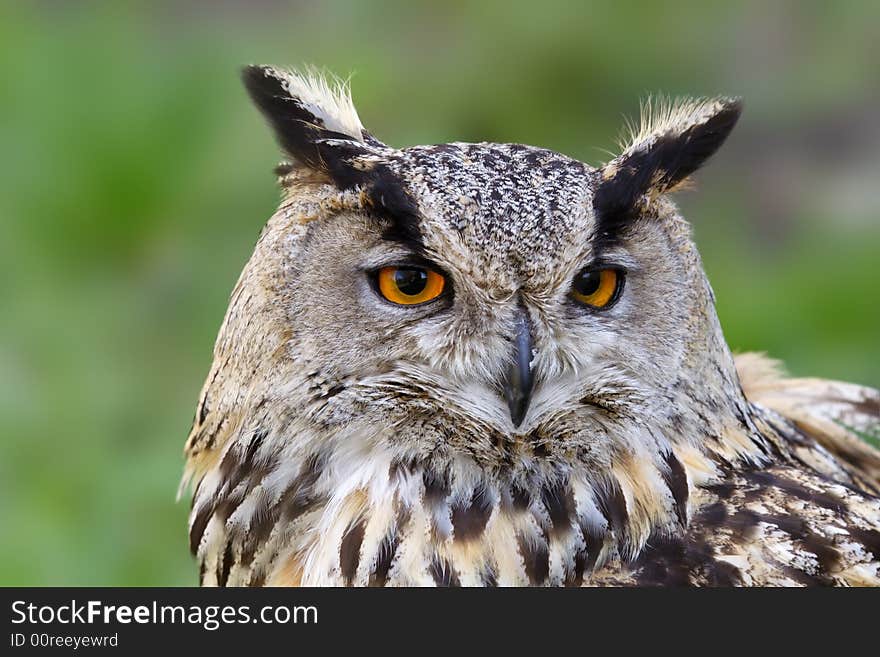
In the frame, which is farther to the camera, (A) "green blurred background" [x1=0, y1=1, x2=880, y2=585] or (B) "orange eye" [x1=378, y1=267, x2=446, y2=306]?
(A) "green blurred background" [x1=0, y1=1, x2=880, y2=585]

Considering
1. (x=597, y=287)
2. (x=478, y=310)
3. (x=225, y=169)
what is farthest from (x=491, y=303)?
(x=225, y=169)

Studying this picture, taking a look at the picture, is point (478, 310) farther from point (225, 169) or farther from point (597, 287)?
point (225, 169)

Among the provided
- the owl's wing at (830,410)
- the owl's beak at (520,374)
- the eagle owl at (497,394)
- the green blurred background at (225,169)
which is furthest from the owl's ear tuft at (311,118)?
the green blurred background at (225,169)

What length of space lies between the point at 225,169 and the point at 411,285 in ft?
6.53

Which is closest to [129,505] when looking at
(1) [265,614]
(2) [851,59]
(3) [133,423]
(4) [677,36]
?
(3) [133,423]

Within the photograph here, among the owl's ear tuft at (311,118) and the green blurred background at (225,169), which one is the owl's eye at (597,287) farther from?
the green blurred background at (225,169)

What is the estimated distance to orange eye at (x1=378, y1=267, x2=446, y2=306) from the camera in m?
1.40

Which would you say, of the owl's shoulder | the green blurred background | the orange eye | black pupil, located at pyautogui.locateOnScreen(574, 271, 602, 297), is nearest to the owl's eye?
black pupil, located at pyautogui.locateOnScreen(574, 271, 602, 297)

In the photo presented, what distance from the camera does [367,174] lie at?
4.65 ft

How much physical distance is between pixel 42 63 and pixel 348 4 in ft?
3.14

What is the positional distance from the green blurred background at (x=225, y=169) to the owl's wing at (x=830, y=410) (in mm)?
935

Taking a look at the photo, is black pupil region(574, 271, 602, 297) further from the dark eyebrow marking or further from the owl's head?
the dark eyebrow marking

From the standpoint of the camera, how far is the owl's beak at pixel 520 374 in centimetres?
138

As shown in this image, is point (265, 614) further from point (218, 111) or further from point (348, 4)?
point (348, 4)
